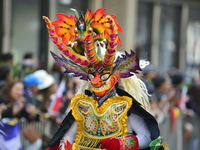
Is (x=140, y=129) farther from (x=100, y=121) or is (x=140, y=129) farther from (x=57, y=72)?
(x=57, y=72)

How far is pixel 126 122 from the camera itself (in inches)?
202

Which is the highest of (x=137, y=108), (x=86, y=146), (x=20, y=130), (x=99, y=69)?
(x=99, y=69)

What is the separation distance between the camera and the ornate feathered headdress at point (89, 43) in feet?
16.3

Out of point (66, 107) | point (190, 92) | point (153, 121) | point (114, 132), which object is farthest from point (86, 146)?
point (190, 92)

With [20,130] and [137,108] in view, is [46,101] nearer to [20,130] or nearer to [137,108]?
[20,130]

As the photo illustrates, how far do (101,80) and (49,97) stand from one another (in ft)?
12.7

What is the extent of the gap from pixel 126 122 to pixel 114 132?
0.50 feet

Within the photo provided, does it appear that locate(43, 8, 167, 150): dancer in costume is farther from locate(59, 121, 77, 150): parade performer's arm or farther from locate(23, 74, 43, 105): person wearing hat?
locate(23, 74, 43, 105): person wearing hat

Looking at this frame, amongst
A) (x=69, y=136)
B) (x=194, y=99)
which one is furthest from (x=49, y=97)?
(x=69, y=136)

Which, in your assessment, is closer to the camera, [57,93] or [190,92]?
[57,93]

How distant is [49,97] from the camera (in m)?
8.83

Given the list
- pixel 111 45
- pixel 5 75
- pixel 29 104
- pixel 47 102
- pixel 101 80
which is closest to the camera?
pixel 111 45

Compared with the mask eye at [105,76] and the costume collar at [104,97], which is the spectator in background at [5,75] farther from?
the mask eye at [105,76]

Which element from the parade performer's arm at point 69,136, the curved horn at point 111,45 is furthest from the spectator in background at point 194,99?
the curved horn at point 111,45
